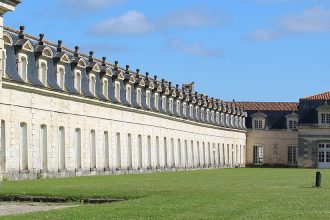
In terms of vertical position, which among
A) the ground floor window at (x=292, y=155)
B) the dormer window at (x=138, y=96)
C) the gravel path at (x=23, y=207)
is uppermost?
the dormer window at (x=138, y=96)

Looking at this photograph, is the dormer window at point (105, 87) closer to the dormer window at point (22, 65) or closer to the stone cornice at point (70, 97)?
the stone cornice at point (70, 97)

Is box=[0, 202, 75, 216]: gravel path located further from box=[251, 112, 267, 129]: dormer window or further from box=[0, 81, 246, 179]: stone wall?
box=[251, 112, 267, 129]: dormer window

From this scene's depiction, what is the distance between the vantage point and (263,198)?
23422 millimetres

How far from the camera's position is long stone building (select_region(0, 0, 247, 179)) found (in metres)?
40.9

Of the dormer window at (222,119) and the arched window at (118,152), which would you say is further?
the dormer window at (222,119)

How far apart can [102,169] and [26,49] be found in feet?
42.4

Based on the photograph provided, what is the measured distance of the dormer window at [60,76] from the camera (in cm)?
4709

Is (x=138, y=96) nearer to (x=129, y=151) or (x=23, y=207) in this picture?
(x=129, y=151)

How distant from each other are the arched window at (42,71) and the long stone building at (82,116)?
49 mm

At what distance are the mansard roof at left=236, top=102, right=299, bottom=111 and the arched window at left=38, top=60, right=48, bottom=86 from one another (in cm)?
6225

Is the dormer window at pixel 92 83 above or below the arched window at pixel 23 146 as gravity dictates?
above

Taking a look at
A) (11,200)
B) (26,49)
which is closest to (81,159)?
(26,49)

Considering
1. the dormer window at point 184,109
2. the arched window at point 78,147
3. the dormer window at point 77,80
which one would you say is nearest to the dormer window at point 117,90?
the dormer window at point 77,80

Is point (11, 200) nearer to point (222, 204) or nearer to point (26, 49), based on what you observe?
point (222, 204)
